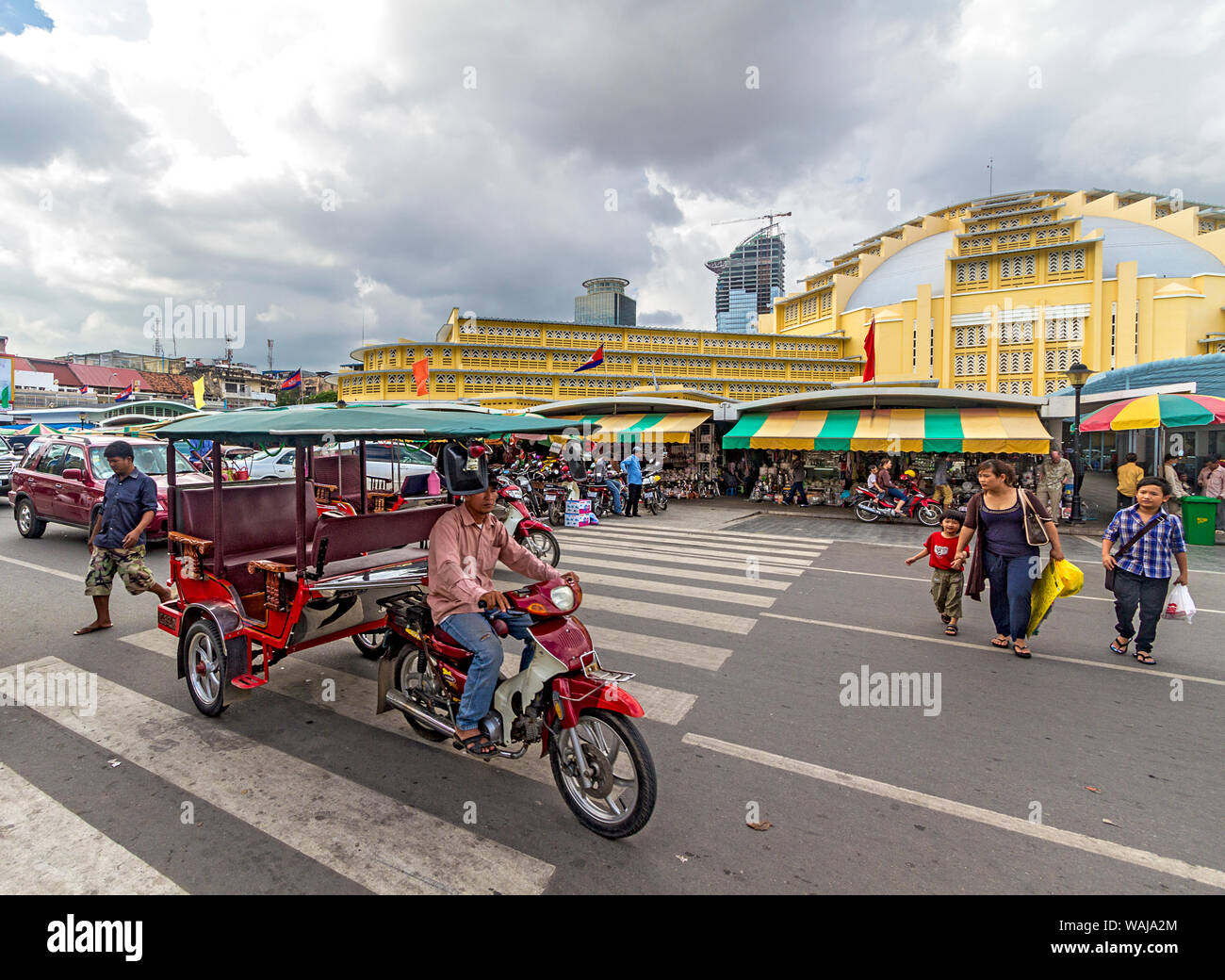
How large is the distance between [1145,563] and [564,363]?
4003 centimetres

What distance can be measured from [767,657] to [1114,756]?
2.52 metres

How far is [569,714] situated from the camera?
3191 millimetres

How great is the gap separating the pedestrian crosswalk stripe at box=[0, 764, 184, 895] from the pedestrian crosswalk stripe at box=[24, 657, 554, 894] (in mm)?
457

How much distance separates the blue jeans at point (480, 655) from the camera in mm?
3416

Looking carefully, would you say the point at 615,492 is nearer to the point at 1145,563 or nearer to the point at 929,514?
the point at 929,514

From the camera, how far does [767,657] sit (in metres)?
5.80

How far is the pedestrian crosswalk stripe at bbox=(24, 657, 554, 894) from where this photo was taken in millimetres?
2879

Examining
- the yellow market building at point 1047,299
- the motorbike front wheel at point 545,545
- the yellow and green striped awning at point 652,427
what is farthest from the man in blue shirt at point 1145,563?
the yellow market building at point 1047,299

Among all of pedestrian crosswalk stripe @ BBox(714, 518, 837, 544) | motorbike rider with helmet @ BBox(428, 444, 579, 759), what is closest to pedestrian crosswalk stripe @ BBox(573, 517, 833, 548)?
pedestrian crosswalk stripe @ BBox(714, 518, 837, 544)

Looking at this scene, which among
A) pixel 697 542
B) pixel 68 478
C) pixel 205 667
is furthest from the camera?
pixel 697 542

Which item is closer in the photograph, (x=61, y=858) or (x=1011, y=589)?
(x=61, y=858)

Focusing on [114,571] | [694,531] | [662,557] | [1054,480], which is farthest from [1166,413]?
[114,571]

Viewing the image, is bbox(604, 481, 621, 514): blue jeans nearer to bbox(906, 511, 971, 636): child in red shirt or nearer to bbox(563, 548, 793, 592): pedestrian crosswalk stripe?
bbox(563, 548, 793, 592): pedestrian crosswalk stripe

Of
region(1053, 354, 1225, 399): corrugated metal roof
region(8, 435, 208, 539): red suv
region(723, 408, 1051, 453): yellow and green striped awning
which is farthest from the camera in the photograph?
region(723, 408, 1051, 453): yellow and green striped awning
